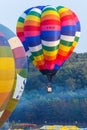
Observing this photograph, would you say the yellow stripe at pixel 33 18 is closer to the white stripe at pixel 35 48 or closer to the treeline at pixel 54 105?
the white stripe at pixel 35 48

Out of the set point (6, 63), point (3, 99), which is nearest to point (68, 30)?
point (6, 63)

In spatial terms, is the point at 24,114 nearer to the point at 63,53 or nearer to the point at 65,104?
the point at 65,104

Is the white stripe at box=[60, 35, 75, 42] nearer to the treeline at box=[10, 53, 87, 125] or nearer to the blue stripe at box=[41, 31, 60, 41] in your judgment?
the blue stripe at box=[41, 31, 60, 41]

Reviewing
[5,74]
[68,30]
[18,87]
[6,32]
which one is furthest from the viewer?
[68,30]

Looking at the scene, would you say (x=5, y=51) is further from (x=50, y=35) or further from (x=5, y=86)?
(x=50, y=35)

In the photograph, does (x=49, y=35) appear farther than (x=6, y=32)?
Yes

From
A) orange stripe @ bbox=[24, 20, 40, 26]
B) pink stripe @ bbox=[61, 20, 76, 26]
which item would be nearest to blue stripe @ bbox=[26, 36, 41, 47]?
orange stripe @ bbox=[24, 20, 40, 26]

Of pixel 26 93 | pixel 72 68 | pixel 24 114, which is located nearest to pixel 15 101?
pixel 24 114
